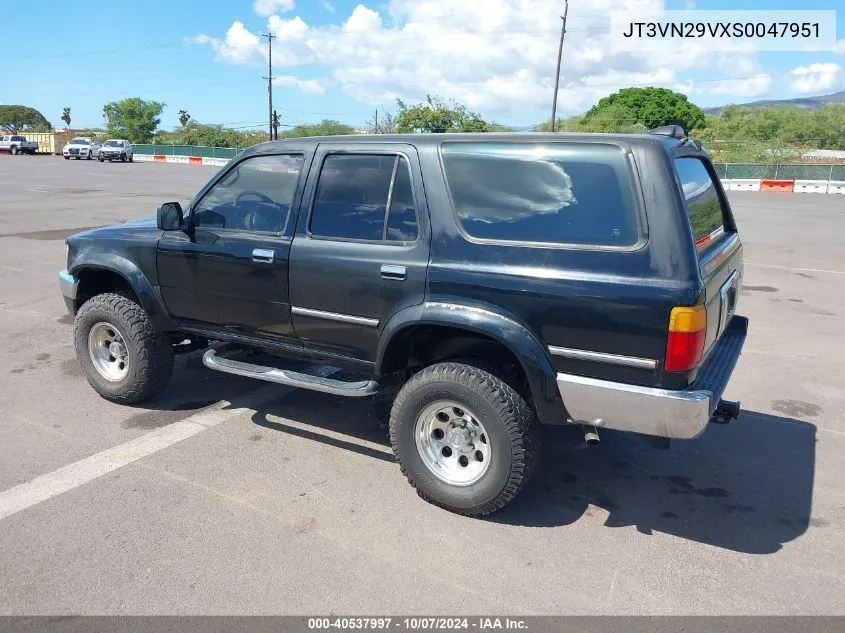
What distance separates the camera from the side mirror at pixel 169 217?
14.7 ft

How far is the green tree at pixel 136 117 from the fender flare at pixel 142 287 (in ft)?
312

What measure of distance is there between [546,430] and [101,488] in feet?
9.19

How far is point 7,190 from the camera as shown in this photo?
878 inches

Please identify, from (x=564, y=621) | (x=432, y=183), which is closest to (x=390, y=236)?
(x=432, y=183)

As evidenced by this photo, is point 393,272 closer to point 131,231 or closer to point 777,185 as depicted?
point 131,231

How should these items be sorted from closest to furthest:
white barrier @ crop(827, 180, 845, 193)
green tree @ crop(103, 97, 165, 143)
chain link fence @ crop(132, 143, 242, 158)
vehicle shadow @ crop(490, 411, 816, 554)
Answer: vehicle shadow @ crop(490, 411, 816, 554)
white barrier @ crop(827, 180, 845, 193)
chain link fence @ crop(132, 143, 242, 158)
green tree @ crop(103, 97, 165, 143)

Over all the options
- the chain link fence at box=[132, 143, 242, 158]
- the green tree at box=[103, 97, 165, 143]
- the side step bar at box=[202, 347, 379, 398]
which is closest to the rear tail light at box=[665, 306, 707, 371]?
the side step bar at box=[202, 347, 379, 398]

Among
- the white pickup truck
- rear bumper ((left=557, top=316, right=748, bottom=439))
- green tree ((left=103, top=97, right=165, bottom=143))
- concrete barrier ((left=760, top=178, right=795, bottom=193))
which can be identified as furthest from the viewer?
green tree ((left=103, top=97, right=165, bottom=143))

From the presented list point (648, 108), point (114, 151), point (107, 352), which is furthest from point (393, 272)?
point (648, 108)

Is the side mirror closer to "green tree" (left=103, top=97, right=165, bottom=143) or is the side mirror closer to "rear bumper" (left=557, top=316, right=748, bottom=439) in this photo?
"rear bumper" (left=557, top=316, right=748, bottom=439)

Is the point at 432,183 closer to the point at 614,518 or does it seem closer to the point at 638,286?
the point at 638,286

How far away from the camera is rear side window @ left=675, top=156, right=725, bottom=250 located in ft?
11.3

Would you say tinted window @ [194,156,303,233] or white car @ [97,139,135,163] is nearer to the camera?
tinted window @ [194,156,303,233]

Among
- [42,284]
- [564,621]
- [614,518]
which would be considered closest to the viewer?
[564,621]
